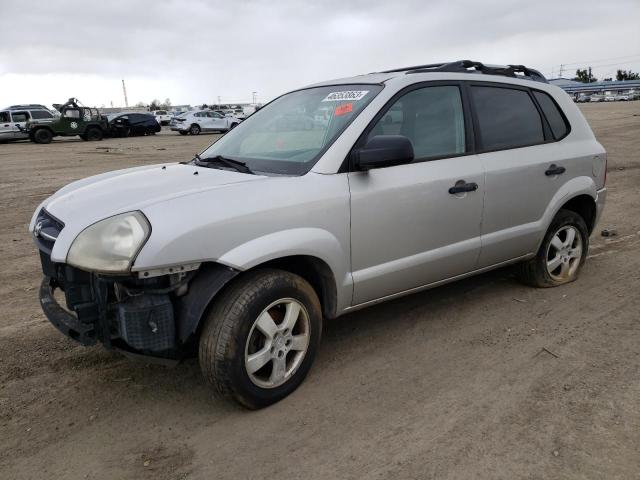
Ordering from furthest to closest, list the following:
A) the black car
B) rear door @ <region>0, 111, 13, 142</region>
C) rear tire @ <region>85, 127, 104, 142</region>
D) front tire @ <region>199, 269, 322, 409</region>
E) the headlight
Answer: the black car → rear tire @ <region>85, 127, 104, 142</region> → rear door @ <region>0, 111, 13, 142</region> → front tire @ <region>199, 269, 322, 409</region> → the headlight

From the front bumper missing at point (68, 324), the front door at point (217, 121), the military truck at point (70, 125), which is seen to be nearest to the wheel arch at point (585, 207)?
the front bumper missing at point (68, 324)

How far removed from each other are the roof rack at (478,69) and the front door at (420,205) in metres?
0.24

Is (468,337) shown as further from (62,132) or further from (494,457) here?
(62,132)

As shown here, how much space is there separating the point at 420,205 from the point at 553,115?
1.87 m

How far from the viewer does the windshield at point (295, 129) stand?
10.4 ft

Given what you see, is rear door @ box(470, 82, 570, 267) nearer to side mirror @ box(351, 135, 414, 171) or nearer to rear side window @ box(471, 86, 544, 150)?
rear side window @ box(471, 86, 544, 150)

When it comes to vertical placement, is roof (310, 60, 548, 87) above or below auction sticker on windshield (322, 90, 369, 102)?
above

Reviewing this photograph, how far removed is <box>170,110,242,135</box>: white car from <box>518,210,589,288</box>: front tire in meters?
29.2

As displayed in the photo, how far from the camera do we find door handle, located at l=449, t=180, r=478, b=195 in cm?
349

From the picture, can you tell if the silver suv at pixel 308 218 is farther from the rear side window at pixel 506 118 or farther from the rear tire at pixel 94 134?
the rear tire at pixel 94 134

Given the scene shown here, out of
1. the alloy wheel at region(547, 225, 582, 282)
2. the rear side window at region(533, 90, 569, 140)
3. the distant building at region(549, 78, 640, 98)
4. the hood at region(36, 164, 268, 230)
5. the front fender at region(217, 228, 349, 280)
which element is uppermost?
the distant building at region(549, 78, 640, 98)

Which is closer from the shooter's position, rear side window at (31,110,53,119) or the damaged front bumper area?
the damaged front bumper area

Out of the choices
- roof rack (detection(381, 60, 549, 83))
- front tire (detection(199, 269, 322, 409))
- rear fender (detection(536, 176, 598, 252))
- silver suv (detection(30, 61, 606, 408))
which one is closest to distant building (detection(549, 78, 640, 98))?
roof rack (detection(381, 60, 549, 83))

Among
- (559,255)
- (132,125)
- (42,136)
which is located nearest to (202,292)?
(559,255)
